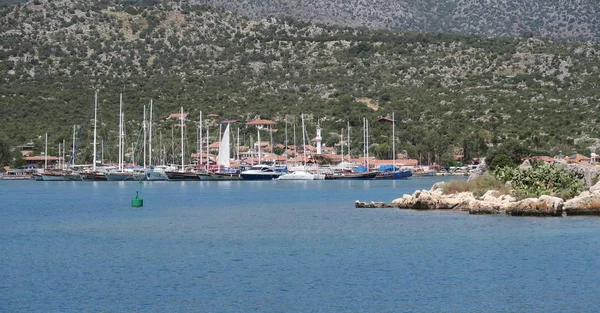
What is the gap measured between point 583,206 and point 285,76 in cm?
8908

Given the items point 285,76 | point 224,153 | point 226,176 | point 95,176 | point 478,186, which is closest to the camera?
point 478,186

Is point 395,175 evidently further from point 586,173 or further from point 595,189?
point 595,189

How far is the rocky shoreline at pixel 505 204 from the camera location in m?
38.7

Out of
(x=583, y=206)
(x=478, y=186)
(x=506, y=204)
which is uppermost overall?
(x=478, y=186)

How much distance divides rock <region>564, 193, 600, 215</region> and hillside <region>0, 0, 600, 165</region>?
183ft

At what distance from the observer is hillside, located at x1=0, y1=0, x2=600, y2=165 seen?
10612 cm

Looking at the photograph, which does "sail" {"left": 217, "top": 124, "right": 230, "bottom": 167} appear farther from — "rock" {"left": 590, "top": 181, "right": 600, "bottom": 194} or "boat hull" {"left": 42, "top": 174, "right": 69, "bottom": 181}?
"rock" {"left": 590, "top": 181, "right": 600, "bottom": 194}

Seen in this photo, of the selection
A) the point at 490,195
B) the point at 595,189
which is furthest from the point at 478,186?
the point at 595,189

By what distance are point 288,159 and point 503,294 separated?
8122cm

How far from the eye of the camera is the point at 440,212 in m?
42.6

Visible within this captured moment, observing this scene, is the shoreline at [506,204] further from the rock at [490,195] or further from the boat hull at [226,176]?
the boat hull at [226,176]

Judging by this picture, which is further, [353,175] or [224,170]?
[353,175]

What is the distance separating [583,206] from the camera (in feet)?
127

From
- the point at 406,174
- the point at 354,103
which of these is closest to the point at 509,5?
the point at 354,103
